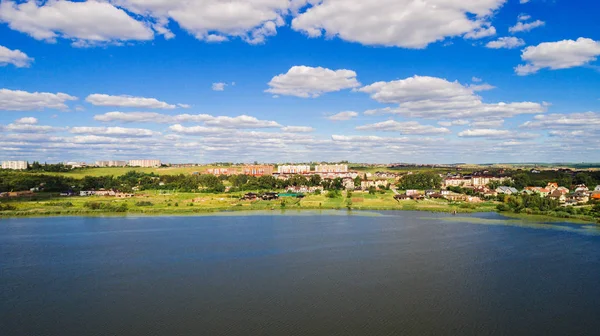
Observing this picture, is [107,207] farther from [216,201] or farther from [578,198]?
[578,198]

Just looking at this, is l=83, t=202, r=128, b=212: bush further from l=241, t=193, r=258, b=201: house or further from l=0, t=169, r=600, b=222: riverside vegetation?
l=241, t=193, r=258, b=201: house

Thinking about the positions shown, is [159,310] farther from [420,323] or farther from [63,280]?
[420,323]

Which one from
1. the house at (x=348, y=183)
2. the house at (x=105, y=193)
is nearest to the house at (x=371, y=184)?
the house at (x=348, y=183)

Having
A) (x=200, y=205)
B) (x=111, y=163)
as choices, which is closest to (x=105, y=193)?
(x=200, y=205)

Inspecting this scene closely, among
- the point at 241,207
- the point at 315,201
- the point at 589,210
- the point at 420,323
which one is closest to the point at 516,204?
the point at 589,210

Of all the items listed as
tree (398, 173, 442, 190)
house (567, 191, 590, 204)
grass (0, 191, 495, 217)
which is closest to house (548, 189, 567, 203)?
house (567, 191, 590, 204)

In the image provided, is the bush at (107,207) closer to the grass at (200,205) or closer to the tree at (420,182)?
the grass at (200,205)
